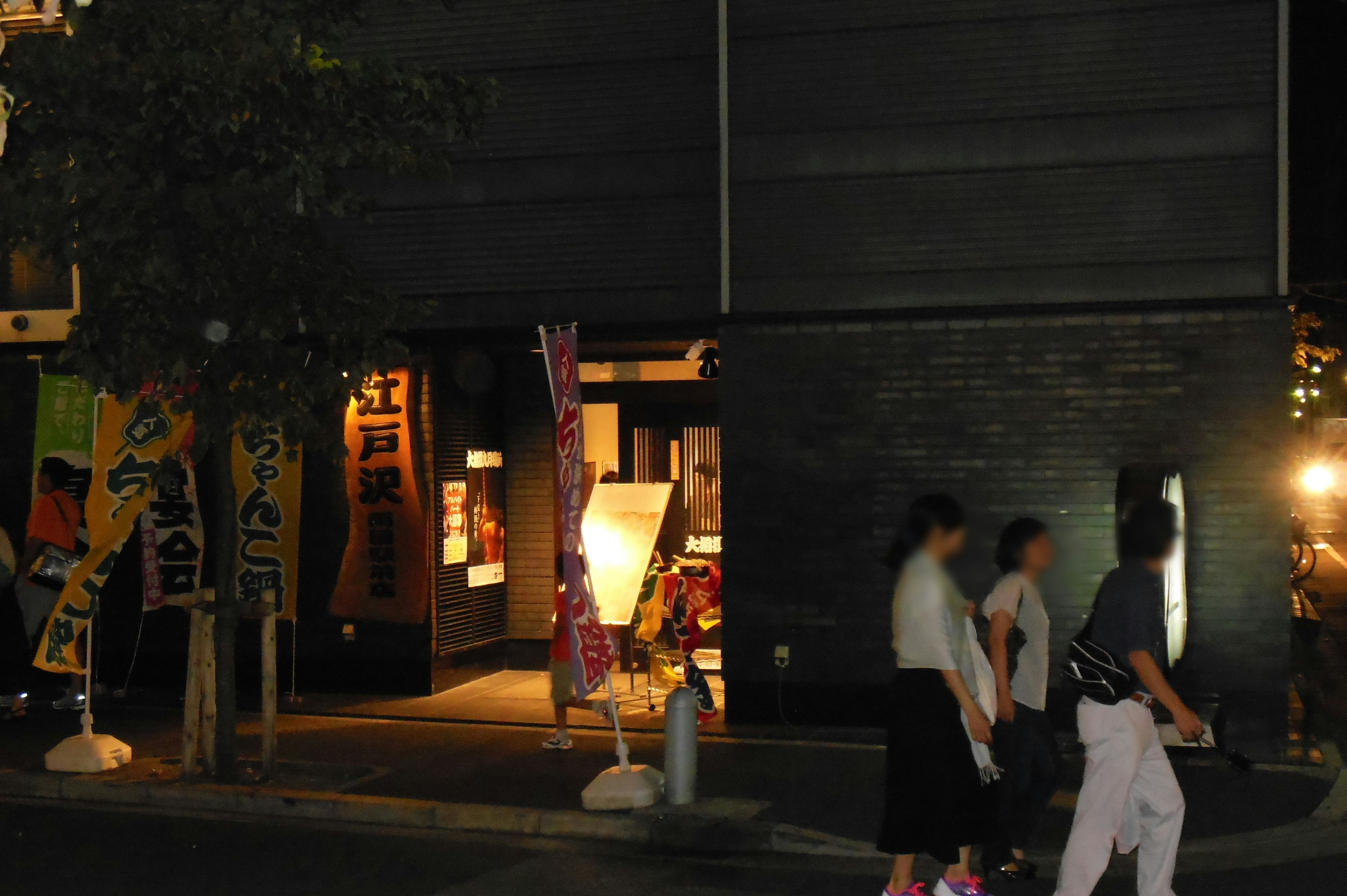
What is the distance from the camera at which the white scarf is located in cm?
599

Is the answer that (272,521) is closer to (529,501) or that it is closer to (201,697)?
(201,697)

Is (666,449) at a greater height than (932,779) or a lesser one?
greater

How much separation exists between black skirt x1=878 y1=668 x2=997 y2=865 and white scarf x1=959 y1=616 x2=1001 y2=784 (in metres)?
0.05

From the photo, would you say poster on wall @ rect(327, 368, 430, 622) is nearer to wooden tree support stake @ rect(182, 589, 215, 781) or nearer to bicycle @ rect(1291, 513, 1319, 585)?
wooden tree support stake @ rect(182, 589, 215, 781)

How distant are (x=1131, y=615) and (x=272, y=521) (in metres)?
8.11

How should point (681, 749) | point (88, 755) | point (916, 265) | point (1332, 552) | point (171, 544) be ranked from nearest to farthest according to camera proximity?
point (681, 749) → point (88, 755) → point (916, 265) → point (171, 544) → point (1332, 552)

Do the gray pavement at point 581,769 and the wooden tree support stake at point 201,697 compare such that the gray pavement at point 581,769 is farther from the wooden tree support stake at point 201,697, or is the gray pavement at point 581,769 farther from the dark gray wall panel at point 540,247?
the dark gray wall panel at point 540,247

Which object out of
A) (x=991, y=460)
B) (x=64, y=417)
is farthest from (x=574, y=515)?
(x=64, y=417)

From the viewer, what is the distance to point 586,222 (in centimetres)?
1134

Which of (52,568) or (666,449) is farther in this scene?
(666,449)

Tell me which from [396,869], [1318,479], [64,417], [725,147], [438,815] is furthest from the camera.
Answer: [1318,479]

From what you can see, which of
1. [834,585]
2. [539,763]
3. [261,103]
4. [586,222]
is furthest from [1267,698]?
[261,103]

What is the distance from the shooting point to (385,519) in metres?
11.9

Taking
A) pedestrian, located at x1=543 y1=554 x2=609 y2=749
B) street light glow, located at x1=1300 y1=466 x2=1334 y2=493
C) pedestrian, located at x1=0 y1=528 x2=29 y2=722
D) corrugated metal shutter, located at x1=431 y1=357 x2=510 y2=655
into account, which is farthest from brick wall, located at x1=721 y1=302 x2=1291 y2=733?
street light glow, located at x1=1300 y1=466 x2=1334 y2=493
